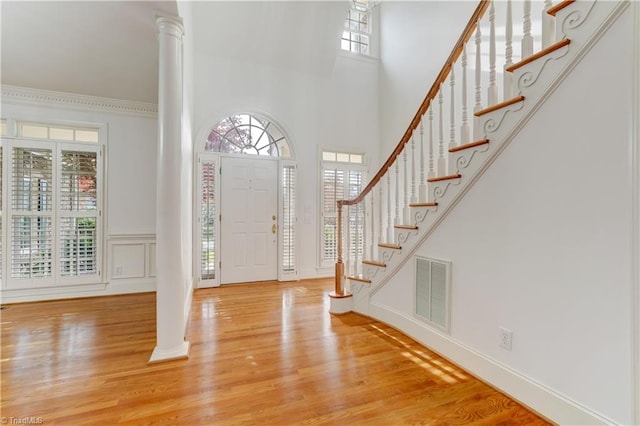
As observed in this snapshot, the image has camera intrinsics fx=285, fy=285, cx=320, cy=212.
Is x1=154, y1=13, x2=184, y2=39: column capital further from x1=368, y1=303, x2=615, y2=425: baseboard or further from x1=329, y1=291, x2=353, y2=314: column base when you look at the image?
x1=368, y1=303, x2=615, y2=425: baseboard

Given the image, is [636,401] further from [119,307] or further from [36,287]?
[36,287]

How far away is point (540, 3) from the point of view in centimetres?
293

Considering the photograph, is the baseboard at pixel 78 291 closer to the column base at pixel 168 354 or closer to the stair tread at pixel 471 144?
the column base at pixel 168 354

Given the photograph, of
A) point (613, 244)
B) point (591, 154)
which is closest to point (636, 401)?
point (613, 244)

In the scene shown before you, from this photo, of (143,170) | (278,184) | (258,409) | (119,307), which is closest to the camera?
(258,409)

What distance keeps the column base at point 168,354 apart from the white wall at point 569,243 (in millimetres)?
2106

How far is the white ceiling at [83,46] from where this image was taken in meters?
2.22

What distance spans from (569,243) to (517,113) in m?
0.79

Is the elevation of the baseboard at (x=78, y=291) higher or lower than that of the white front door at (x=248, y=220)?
lower

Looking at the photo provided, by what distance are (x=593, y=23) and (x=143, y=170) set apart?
464 centimetres

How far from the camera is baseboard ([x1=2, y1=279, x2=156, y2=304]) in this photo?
3430mm
